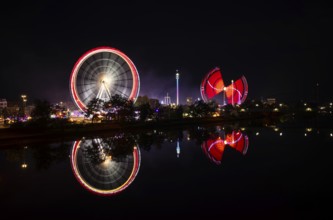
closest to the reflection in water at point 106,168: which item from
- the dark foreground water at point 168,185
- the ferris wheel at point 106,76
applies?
the dark foreground water at point 168,185

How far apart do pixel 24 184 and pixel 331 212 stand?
8.01 m

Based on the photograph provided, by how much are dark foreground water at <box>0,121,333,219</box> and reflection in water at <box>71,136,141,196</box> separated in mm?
29

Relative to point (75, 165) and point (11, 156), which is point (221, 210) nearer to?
point (75, 165)

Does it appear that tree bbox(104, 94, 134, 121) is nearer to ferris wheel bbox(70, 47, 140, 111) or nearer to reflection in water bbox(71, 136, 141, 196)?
ferris wheel bbox(70, 47, 140, 111)

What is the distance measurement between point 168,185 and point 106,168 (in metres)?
3.33

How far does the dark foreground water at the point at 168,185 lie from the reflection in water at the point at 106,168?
0.09 feet

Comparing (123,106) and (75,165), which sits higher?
(123,106)

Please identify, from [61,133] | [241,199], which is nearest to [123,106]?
[61,133]

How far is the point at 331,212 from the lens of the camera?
21.5ft

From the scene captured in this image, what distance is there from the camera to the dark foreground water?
685cm

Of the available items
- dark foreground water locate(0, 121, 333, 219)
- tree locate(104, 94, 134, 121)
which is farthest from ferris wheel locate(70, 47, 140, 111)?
dark foreground water locate(0, 121, 333, 219)

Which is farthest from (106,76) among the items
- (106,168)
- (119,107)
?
(106,168)

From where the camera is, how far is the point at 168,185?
8992 millimetres

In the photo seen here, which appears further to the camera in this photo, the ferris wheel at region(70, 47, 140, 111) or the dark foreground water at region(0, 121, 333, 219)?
the ferris wheel at region(70, 47, 140, 111)
